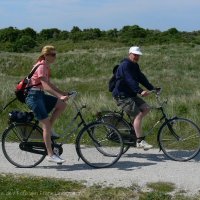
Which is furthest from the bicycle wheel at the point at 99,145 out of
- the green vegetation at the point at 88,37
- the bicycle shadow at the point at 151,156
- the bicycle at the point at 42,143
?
the green vegetation at the point at 88,37

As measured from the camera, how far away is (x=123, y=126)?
8.09m

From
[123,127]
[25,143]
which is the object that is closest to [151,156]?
[123,127]

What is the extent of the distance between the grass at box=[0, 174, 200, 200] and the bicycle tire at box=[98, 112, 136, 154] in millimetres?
1621

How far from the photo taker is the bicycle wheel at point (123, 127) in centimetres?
797

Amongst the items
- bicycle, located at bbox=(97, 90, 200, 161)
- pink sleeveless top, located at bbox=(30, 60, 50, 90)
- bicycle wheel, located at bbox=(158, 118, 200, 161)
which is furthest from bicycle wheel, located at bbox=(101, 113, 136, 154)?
pink sleeveless top, located at bbox=(30, 60, 50, 90)

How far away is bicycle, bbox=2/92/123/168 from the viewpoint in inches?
294

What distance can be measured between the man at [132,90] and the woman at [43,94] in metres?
1.05

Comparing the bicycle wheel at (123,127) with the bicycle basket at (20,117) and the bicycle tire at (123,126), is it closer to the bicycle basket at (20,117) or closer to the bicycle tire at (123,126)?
the bicycle tire at (123,126)

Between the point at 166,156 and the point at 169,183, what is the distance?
1.65 metres

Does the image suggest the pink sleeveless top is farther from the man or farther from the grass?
the grass

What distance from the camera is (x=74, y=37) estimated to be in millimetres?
72500

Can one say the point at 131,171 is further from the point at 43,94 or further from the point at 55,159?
the point at 43,94

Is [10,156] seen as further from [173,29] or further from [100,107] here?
[173,29]

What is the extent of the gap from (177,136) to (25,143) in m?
2.31
